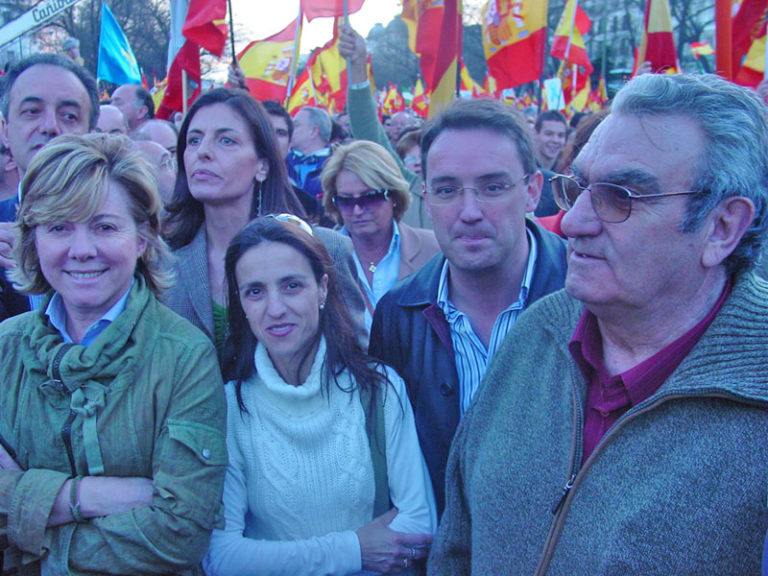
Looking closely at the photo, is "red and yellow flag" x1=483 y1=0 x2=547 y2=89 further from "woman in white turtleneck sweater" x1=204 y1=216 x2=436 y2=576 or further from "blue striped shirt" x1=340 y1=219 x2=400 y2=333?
"woman in white turtleneck sweater" x1=204 y1=216 x2=436 y2=576

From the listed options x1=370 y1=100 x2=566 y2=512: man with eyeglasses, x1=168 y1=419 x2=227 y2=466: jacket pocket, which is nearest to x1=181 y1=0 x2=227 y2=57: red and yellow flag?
x1=370 y1=100 x2=566 y2=512: man with eyeglasses

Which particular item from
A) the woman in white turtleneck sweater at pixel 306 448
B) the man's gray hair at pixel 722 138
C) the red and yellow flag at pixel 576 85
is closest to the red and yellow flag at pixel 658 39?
the woman in white turtleneck sweater at pixel 306 448

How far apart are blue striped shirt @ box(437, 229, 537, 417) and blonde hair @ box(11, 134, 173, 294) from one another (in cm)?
103

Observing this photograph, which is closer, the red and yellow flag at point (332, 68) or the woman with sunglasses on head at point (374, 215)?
the woman with sunglasses on head at point (374, 215)

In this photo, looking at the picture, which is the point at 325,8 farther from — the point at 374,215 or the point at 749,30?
the point at 749,30

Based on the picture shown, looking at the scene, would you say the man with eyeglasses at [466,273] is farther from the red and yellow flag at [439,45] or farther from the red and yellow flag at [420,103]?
the red and yellow flag at [420,103]

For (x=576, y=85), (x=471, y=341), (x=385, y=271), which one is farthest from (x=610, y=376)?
(x=576, y=85)

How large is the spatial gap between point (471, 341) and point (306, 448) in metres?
0.71

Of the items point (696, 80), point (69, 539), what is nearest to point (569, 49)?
point (696, 80)

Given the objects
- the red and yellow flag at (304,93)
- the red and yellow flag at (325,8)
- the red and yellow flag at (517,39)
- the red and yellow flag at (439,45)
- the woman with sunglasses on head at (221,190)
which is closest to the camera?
the woman with sunglasses on head at (221,190)

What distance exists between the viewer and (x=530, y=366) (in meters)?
1.82

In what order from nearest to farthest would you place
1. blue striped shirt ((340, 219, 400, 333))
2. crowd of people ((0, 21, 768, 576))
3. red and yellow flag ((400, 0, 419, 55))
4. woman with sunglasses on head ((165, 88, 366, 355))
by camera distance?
crowd of people ((0, 21, 768, 576))
woman with sunglasses on head ((165, 88, 366, 355))
blue striped shirt ((340, 219, 400, 333))
red and yellow flag ((400, 0, 419, 55))

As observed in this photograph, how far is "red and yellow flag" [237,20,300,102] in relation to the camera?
23.1 feet

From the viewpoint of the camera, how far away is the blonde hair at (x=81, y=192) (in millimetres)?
1983
